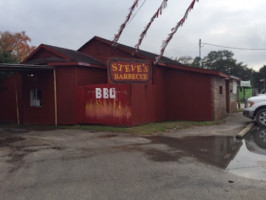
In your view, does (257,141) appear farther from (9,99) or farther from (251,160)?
(9,99)

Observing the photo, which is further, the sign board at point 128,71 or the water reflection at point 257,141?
the sign board at point 128,71

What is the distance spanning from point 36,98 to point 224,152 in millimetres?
10585

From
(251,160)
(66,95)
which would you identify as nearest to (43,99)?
(66,95)

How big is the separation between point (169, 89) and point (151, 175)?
10.3 metres

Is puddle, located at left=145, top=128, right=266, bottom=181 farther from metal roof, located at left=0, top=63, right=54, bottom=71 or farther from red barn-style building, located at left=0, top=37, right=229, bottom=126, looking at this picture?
metal roof, located at left=0, top=63, right=54, bottom=71

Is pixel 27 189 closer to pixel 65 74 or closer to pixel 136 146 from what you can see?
pixel 136 146

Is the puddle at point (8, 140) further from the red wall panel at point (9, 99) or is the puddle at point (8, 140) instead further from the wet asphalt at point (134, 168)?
the red wall panel at point (9, 99)

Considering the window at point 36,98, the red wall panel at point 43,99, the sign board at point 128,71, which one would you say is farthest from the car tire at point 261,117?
the window at point 36,98

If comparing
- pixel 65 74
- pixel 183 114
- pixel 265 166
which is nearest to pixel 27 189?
pixel 265 166

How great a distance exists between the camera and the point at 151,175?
5.17 metres

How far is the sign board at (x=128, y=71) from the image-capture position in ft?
38.8

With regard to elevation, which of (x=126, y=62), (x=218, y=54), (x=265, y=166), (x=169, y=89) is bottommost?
(x=265, y=166)

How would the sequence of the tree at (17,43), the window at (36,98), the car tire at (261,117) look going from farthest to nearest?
the tree at (17,43) → the window at (36,98) → the car tire at (261,117)

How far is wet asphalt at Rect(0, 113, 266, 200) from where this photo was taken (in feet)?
14.2
